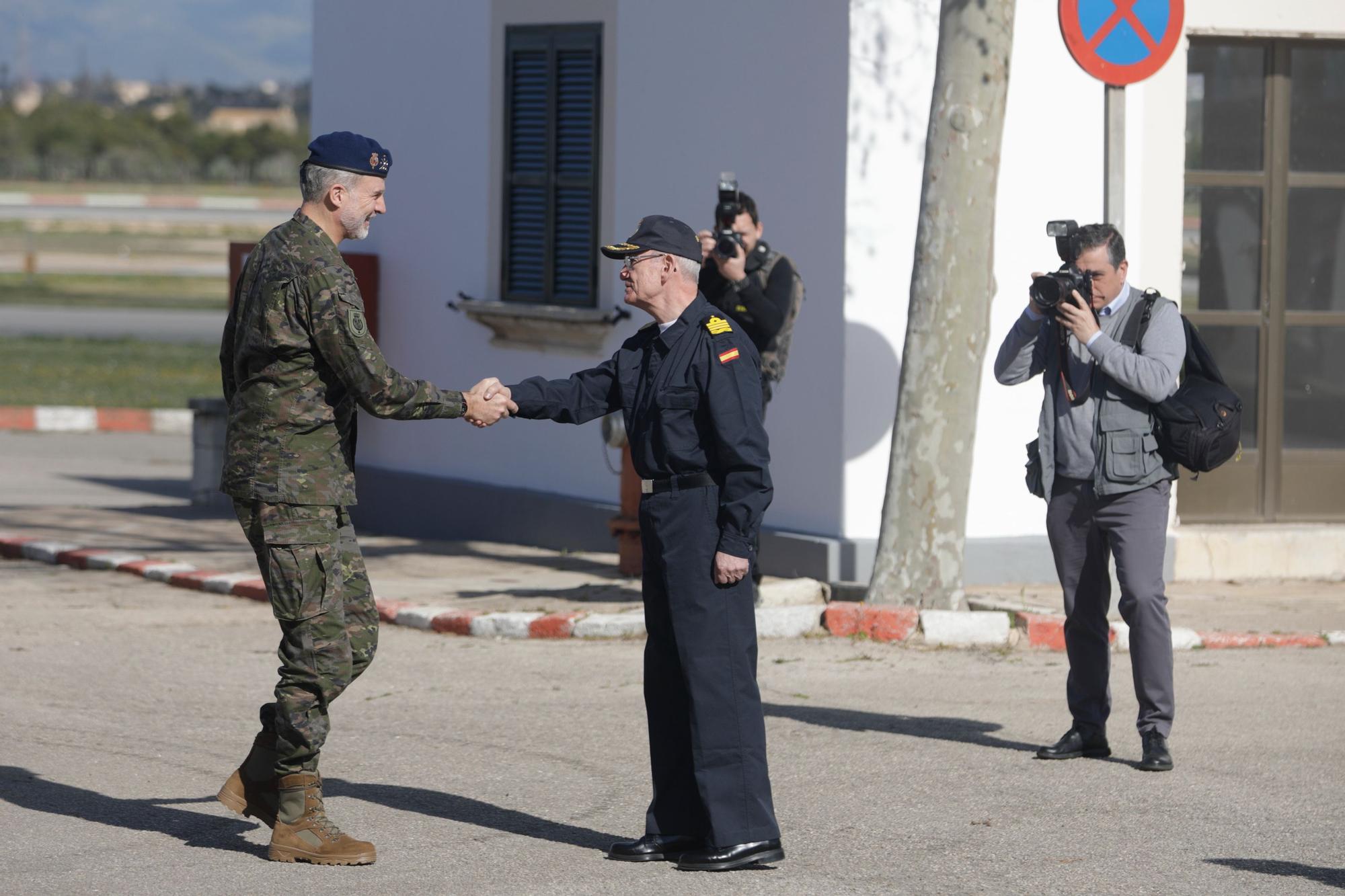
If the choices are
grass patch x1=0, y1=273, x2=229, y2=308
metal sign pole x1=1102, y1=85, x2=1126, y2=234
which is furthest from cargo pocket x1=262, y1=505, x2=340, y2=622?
grass patch x1=0, y1=273, x2=229, y2=308

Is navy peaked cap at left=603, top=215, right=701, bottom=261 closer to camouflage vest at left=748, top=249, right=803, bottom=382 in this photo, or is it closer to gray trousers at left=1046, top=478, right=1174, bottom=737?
gray trousers at left=1046, top=478, right=1174, bottom=737

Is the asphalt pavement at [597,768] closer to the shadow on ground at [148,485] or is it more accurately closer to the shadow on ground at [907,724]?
the shadow on ground at [907,724]

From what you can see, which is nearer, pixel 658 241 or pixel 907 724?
pixel 658 241

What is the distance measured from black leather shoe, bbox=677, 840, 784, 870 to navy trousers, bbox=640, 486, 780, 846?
0.02 metres

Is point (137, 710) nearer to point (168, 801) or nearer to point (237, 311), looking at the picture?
point (168, 801)

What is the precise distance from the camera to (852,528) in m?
10.0

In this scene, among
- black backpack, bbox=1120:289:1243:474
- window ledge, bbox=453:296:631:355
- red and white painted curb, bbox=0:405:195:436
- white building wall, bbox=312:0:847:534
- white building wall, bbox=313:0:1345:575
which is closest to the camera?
black backpack, bbox=1120:289:1243:474

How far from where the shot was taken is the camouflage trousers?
5480 mm

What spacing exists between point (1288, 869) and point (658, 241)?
8.14 ft

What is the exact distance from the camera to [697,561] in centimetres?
551

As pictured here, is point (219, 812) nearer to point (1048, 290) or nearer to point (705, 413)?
point (705, 413)

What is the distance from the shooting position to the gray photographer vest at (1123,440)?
6652 millimetres

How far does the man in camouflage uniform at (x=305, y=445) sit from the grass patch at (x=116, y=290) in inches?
1136

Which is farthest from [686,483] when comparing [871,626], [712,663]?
[871,626]
